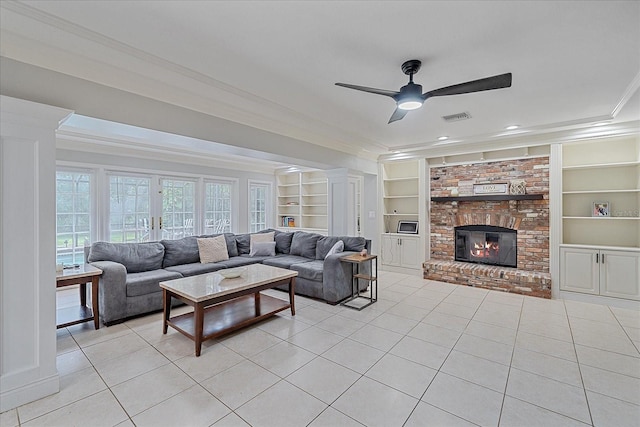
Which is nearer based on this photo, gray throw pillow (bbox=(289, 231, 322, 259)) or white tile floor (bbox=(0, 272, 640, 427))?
white tile floor (bbox=(0, 272, 640, 427))

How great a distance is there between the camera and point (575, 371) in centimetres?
243

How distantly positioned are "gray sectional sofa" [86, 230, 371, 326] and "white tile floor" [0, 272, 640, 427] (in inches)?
11.6

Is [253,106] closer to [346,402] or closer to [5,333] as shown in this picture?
[5,333]

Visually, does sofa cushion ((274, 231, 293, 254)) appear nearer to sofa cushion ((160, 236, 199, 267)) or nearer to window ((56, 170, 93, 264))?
sofa cushion ((160, 236, 199, 267))

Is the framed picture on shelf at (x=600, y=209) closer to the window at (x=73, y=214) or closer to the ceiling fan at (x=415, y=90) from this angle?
the ceiling fan at (x=415, y=90)

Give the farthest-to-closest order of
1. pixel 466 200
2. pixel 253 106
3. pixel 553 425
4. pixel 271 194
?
1. pixel 271 194
2. pixel 466 200
3. pixel 253 106
4. pixel 553 425

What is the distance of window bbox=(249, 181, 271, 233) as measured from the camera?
7.70 metres

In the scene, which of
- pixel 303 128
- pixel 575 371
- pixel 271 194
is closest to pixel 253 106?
pixel 303 128

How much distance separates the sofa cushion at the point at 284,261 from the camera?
4.86 m

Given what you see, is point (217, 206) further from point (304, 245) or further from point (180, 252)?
point (304, 245)

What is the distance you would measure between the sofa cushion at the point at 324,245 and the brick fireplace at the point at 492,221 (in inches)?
74.6

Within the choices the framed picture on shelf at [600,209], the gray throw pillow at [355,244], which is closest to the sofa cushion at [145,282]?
the gray throw pillow at [355,244]

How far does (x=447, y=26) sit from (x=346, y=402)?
2.68m

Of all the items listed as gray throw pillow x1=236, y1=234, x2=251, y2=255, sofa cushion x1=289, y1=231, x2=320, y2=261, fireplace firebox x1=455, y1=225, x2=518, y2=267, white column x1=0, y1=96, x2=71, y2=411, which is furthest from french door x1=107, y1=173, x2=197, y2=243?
fireplace firebox x1=455, y1=225, x2=518, y2=267
